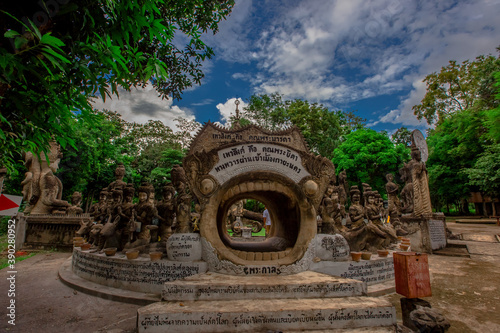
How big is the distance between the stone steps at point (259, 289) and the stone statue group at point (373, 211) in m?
1.90

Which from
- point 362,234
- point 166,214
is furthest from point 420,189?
point 166,214

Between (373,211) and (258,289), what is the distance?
5134 mm

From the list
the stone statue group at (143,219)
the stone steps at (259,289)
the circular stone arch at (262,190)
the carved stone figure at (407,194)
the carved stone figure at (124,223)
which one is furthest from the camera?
the carved stone figure at (407,194)

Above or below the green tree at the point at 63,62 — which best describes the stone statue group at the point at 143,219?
below

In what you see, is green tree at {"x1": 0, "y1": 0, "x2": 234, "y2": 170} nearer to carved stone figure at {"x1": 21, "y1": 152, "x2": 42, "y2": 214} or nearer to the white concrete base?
the white concrete base

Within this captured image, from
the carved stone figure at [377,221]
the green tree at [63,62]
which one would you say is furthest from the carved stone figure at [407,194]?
the green tree at [63,62]

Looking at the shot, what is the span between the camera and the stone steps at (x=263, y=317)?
3188 mm

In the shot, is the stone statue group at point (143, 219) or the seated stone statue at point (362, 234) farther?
the seated stone statue at point (362, 234)

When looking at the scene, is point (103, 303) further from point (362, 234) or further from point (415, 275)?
point (362, 234)

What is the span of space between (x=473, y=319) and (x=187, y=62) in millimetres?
11527

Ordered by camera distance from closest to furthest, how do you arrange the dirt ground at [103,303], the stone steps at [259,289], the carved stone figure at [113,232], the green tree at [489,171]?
the stone steps at [259,289], the dirt ground at [103,303], the carved stone figure at [113,232], the green tree at [489,171]

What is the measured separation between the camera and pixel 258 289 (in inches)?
156

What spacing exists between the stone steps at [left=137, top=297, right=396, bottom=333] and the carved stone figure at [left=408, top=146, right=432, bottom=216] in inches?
400

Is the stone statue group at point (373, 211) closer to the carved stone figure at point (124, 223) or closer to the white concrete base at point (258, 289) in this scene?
the white concrete base at point (258, 289)
